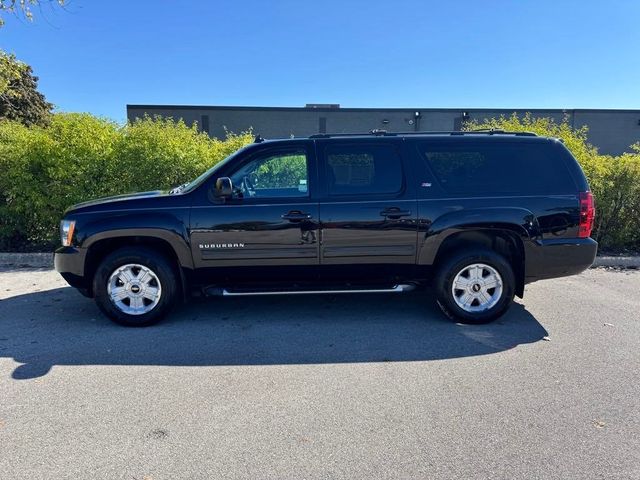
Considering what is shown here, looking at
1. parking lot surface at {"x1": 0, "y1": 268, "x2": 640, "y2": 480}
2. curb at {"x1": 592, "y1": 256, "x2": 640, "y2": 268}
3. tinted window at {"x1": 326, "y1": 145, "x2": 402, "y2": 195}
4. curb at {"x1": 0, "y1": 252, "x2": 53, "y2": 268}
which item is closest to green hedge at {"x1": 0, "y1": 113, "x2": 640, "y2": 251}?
curb at {"x1": 0, "y1": 252, "x2": 53, "y2": 268}

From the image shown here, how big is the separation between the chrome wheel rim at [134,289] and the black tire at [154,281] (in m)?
0.02

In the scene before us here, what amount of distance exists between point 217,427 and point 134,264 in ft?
7.60

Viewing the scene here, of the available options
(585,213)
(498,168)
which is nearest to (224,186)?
(498,168)

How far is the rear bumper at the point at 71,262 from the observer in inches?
184

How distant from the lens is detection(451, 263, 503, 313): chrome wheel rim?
15.6 feet

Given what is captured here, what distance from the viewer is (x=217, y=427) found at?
297cm

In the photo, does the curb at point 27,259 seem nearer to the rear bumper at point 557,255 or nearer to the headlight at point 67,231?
the headlight at point 67,231

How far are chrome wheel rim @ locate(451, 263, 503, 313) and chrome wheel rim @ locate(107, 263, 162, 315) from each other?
312 cm

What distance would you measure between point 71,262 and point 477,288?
4.23 m

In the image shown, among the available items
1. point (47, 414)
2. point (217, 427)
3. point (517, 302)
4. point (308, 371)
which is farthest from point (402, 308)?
point (47, 414)

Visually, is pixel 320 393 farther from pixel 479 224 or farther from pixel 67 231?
pixel 67 231

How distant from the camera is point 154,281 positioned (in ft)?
15.5

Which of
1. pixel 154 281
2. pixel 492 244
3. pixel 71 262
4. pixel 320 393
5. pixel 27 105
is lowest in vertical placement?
pixel 320 393

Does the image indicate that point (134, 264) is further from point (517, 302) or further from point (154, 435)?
point (517, 302)
